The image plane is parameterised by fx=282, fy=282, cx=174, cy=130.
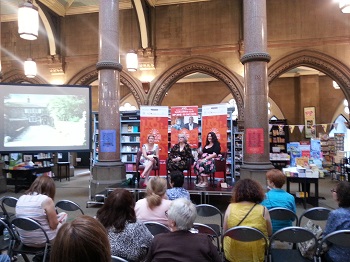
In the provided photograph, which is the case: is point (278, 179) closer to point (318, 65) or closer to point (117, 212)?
point (117, 212)

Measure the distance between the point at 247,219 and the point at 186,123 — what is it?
517cm

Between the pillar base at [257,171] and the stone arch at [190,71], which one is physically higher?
the stone arch at [190,71]

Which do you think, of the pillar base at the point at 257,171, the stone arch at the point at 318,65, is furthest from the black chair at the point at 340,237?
the stone arch at the point at 318,65

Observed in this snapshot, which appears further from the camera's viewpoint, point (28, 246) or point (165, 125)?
point (165, 125)

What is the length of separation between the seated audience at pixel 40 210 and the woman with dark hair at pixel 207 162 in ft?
11.5

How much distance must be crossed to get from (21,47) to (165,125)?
334 inches

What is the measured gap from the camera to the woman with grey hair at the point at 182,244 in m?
1.63

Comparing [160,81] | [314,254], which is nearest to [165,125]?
[160,81]

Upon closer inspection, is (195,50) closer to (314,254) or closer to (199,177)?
(199,177)

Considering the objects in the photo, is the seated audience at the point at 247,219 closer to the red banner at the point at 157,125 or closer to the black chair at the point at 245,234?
the black chair at the point at 245,234

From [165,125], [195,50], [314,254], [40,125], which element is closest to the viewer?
[314,254]

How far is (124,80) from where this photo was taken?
1095cm

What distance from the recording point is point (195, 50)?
10492 mm

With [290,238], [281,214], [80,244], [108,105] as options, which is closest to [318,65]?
[108,105]
